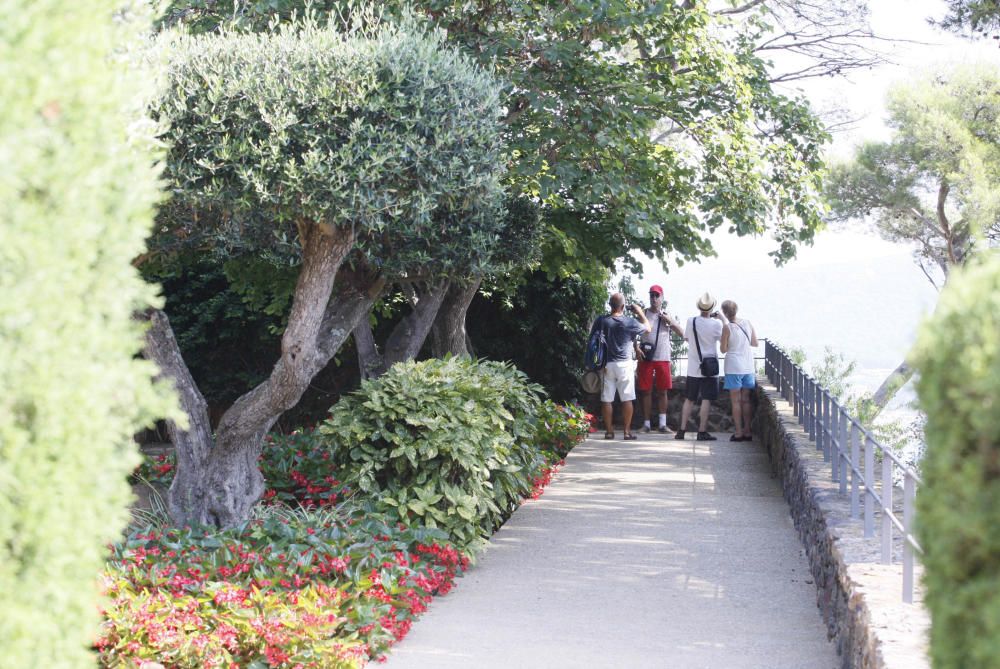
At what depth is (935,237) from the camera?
25547 mm

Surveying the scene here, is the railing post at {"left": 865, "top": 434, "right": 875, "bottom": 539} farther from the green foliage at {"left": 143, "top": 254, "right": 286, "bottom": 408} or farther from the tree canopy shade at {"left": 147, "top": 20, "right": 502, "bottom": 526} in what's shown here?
the green foliage at {"left": 143, "top": 254, "right": 286, "bottom": 408}

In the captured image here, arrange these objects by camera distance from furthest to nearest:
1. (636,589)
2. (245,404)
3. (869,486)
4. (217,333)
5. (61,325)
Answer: (217,333) → (245,404) → (636,589) → (869,486) → (61,325)

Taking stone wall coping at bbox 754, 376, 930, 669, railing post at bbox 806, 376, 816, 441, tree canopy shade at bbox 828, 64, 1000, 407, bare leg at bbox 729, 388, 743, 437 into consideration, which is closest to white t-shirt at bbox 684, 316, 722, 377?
bare leg at bbox 729, 388, 743, 437

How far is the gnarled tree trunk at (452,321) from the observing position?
13016mm

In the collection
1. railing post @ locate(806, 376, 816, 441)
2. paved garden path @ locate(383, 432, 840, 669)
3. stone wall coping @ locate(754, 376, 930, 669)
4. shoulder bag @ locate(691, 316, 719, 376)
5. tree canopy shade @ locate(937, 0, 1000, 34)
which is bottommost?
paved garden path @ locate(383, 432, 840, 669)

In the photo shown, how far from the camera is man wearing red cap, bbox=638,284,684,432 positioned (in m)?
14.6

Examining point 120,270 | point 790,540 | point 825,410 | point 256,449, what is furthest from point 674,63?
point 120,270

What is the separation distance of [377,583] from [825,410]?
4.45 metres

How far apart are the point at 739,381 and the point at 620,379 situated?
60.5 inches

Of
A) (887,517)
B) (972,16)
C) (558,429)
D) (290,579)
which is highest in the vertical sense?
(972,16)

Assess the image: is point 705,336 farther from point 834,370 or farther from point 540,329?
point 540,329

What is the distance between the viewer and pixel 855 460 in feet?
21.2

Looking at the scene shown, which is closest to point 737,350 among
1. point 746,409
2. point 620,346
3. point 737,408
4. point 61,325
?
point 737,408

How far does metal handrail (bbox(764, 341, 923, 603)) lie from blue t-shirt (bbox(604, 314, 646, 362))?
2.04 metres
